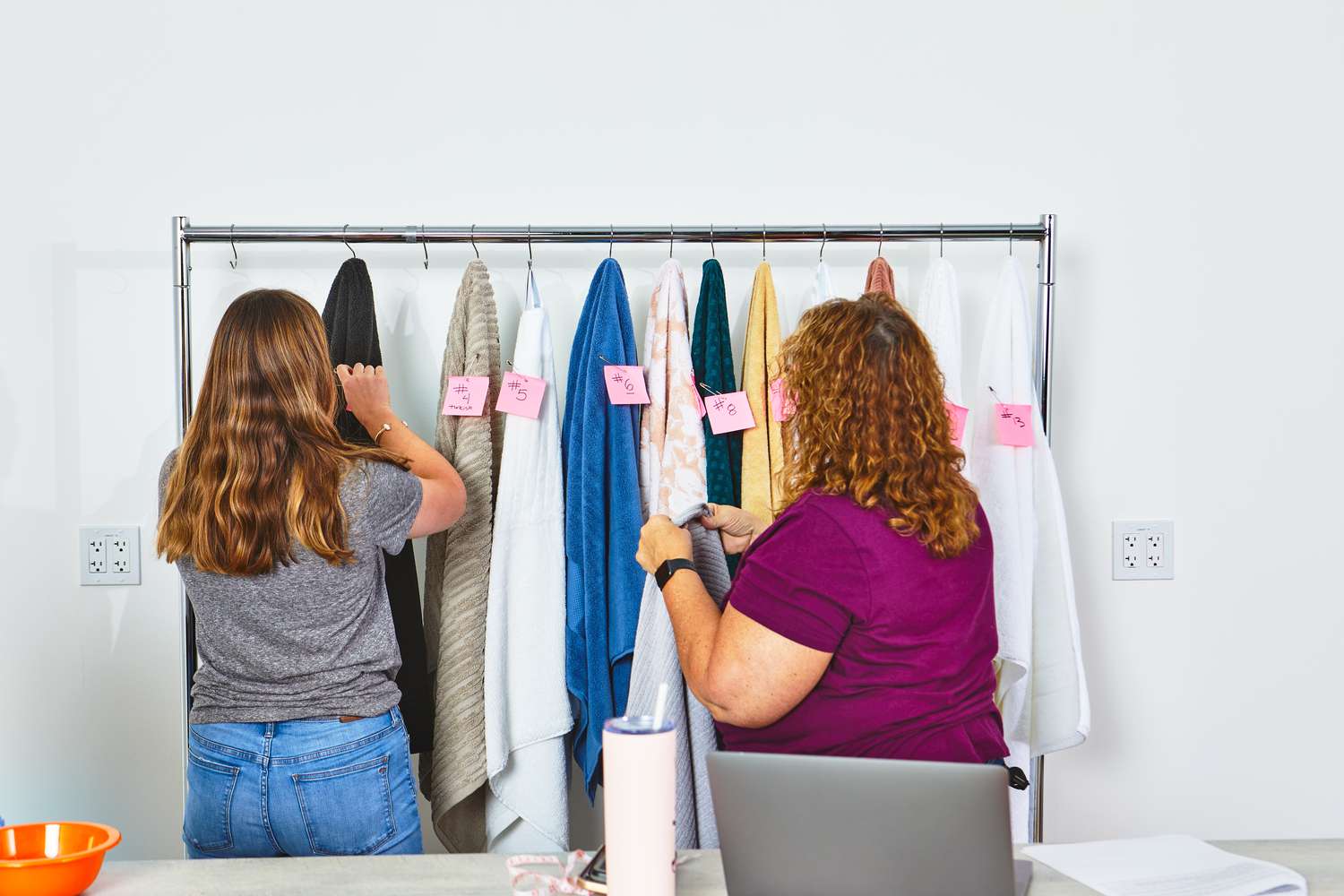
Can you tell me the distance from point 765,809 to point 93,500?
1633mm

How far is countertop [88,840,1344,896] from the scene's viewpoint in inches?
43.3

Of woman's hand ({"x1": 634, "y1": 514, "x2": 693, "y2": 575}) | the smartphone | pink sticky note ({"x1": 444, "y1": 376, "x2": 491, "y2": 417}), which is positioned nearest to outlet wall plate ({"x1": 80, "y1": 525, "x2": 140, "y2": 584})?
pink sticky note ({"x1": 444, "y1": 376, "x2": 491, "y2": 417})

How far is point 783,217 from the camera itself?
210 centimetres

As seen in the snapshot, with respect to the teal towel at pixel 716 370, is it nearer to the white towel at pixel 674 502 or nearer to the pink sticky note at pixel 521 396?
the white towel at pixel 674 502

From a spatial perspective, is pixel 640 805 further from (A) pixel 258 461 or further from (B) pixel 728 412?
(B) pixel 728 412

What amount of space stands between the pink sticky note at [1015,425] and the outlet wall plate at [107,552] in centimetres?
168

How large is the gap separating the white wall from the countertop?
3.27 ft

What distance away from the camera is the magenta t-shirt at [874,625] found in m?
1.31

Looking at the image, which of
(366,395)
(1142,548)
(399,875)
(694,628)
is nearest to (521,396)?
(366,395)

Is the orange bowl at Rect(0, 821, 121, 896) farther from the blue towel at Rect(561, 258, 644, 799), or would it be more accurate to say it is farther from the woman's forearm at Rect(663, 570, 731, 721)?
the blue towel at Rect(561, 258, 644, 799)

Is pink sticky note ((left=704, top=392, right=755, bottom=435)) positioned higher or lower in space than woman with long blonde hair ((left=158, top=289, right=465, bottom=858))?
higher

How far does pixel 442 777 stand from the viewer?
1.84 meters

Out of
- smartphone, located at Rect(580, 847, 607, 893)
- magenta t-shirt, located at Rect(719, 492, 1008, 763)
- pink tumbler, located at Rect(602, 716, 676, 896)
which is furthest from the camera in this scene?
magenta t-shirt, located at Rect(719, 492, 1008, 763)

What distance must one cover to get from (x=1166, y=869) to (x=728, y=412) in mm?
1018
